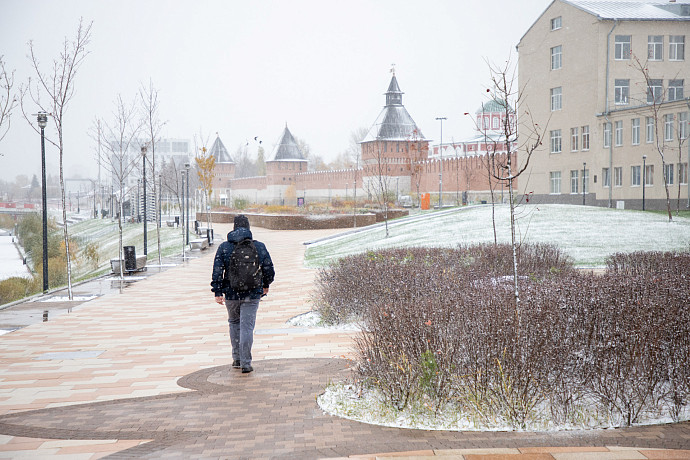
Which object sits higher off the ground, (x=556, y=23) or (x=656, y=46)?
(x=556, y=23)

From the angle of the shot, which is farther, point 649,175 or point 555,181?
point 555,181

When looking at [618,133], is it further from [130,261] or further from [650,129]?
[130,261]

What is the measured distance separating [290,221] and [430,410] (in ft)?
112

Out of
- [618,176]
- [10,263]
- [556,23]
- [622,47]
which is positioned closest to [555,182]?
[618,176]

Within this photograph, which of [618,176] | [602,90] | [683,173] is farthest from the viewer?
[602,90]

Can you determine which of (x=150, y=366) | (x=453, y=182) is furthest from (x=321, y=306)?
(x=453, y=182)

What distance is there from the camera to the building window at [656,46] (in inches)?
1378

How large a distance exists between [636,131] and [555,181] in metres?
7.02

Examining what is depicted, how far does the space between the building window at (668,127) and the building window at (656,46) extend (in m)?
7.09

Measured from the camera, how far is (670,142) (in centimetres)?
2922

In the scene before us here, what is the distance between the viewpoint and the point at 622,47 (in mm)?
34750

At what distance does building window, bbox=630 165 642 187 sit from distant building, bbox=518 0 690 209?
49mm

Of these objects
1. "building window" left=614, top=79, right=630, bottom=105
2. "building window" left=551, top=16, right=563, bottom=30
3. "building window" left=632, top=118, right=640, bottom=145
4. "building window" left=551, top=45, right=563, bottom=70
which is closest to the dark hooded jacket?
"building window" left=632, top=118, right=640, bottom=145

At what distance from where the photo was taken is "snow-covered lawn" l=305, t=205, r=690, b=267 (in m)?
16.9
